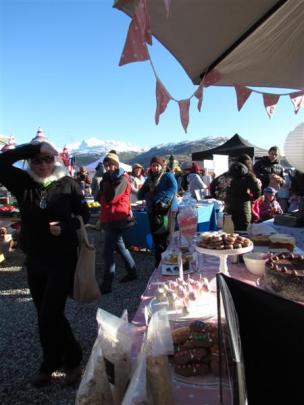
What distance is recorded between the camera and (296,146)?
1918 millimetres

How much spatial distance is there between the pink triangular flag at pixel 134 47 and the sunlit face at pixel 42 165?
0.69 m

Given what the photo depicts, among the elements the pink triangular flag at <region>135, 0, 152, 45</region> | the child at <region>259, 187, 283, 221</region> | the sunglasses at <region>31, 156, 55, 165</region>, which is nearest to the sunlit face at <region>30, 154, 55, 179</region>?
the sunglasses at <region>31, 156, 55, 165</region>

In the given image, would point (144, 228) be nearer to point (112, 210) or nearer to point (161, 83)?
point (112, 210)

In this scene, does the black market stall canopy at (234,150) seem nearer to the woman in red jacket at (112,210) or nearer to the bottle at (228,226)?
the woman in red jacket at (112,210)

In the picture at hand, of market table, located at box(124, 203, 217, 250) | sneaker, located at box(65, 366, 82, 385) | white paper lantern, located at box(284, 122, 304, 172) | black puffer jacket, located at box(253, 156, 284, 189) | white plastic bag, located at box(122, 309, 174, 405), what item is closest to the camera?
white plastic bag, located at box(122, 309, 174, 405)

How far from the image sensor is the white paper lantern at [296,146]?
74.1 inches

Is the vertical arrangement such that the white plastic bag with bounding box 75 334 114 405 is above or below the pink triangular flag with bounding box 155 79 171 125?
below

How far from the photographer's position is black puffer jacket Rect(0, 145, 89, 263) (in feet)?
5.91

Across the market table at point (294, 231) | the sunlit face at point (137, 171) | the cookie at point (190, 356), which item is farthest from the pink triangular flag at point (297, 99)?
the cookie at point (190, 356)

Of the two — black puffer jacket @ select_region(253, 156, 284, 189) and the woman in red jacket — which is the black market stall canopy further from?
the woman in red jacket

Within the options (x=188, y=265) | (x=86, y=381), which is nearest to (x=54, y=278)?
(x=188, y=265)

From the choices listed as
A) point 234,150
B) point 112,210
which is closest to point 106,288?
point 112,210

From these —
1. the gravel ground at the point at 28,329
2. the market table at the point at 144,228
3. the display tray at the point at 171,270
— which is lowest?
the gravel ground at the point at 28,329

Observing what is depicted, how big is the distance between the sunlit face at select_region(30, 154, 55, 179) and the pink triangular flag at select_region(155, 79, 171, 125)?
114 centimetres
